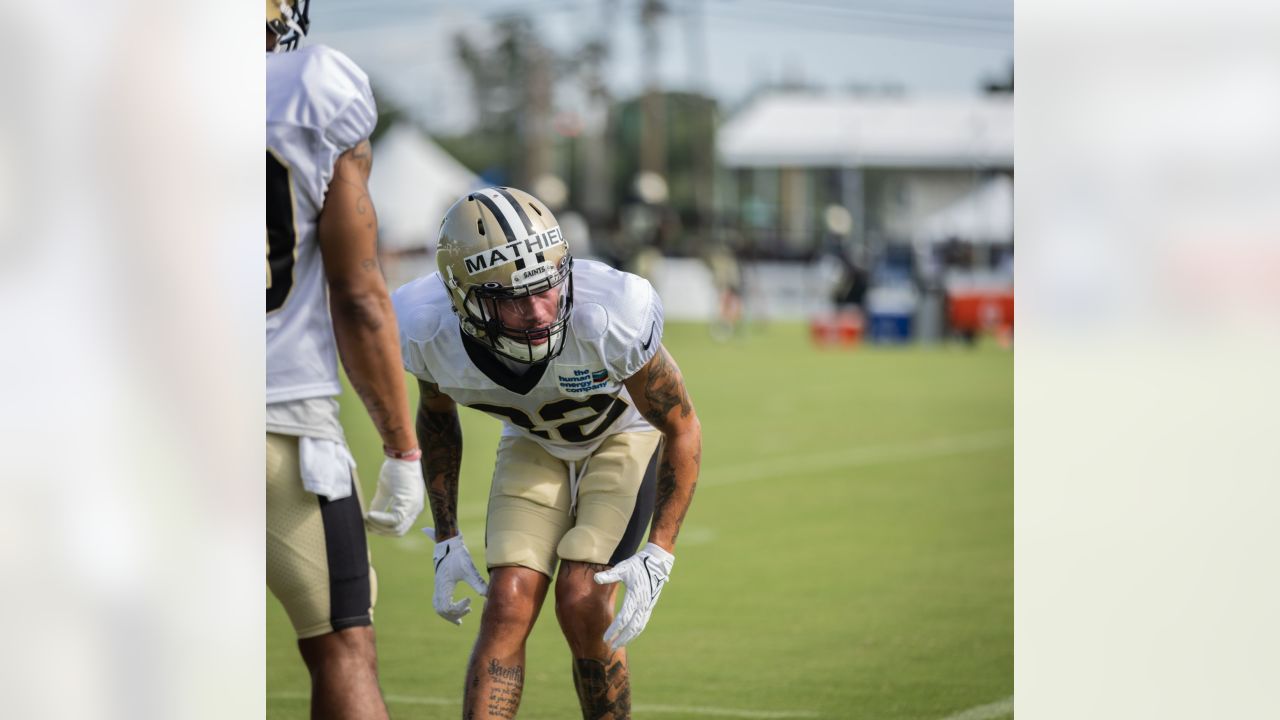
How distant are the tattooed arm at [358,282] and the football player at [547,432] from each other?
4.1 inches

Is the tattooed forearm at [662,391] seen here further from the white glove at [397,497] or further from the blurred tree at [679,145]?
the blurred tree at [679,145]

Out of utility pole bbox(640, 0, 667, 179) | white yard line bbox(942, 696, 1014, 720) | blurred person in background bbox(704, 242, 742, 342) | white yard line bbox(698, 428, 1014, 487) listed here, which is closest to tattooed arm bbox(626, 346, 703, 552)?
white yard line bbox(942, 696, 1014, 720)

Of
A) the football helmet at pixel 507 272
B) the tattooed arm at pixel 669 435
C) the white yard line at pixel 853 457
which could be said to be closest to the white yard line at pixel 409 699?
the tattooed arm at pixel 669 435

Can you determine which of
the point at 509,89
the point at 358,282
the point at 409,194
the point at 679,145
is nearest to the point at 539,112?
the point at 509,89

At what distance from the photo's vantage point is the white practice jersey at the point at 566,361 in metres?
3.07

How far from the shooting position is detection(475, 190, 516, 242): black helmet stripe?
2959mm

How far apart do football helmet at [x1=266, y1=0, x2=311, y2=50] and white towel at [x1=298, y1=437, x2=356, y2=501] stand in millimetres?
826

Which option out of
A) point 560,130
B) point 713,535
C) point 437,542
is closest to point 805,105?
point 560,130

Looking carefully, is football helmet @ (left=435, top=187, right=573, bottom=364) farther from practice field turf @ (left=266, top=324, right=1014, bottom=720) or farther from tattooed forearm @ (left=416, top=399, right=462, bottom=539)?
practice field turf @ (left=266, top=324, right=1014, bottom=720)

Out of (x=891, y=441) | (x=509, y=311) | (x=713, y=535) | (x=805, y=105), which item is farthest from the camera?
(x=805, y=105)

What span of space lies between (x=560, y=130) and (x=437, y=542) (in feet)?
116

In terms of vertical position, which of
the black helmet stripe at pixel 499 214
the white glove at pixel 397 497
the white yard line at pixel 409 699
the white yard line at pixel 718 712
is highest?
the black helmet stripe at pixel 499 214
